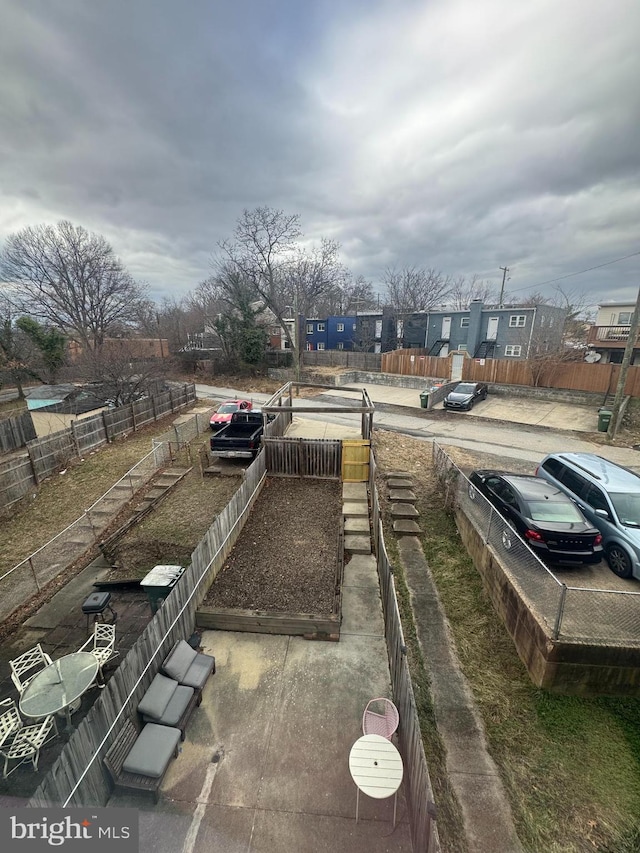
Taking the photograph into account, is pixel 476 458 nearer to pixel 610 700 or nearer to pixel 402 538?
pixel 402 538

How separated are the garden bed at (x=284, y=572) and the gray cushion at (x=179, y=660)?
0.99 meters

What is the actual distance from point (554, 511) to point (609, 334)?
93.4 feet

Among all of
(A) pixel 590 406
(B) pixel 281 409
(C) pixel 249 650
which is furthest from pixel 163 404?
(A) pixel 590 406

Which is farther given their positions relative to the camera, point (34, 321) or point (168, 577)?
point (34, 321)

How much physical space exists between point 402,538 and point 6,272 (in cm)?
4123

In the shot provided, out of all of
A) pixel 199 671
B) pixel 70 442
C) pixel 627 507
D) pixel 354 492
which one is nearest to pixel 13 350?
pixel 70 442

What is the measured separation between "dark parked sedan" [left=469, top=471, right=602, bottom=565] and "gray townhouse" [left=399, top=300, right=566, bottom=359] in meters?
26.7

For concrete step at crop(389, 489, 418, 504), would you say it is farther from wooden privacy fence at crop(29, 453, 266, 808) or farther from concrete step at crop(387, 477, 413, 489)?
wooden privacy fence at crop(29, 453, 266, 808)

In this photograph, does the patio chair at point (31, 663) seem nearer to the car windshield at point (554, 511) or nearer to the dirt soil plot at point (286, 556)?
the dirt soil plot at point (286, 556)

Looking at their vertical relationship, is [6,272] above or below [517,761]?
above

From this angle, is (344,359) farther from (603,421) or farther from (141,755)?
(141,755)

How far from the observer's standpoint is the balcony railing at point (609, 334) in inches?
1072

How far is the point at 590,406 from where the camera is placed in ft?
72.9

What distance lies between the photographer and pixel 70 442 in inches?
601
